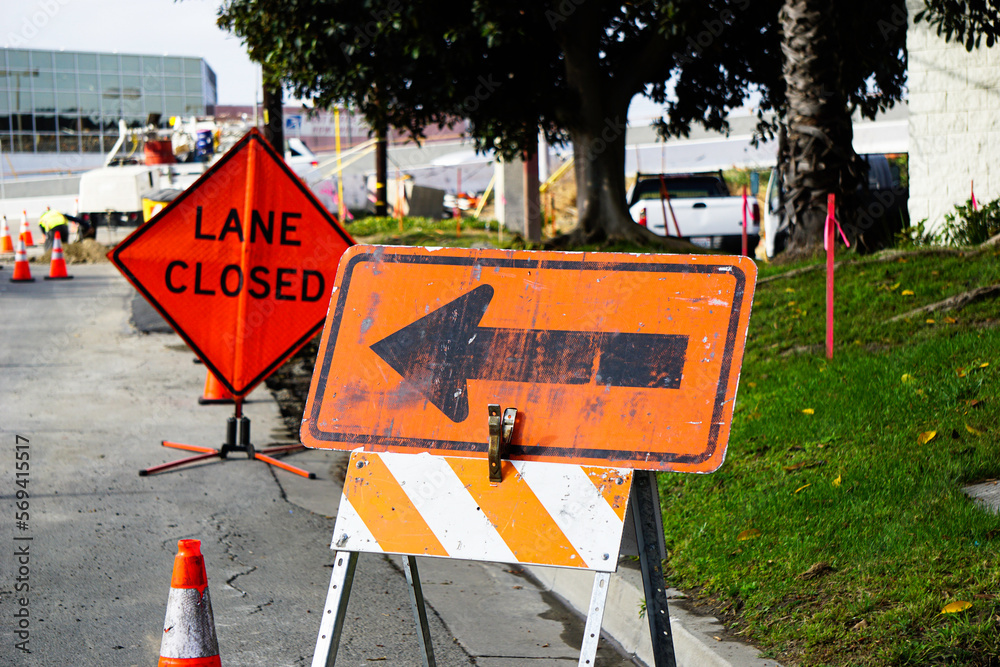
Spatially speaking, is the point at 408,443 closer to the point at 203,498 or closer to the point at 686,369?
the point at 686,369

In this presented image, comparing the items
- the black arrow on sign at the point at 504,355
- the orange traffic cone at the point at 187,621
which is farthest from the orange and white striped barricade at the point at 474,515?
the orange traffic cone at the point at 187,621

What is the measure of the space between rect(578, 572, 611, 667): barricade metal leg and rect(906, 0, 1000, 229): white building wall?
34.6 feet

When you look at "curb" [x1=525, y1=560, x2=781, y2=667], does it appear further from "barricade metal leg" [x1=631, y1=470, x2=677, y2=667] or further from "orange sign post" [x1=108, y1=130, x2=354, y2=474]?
"orange sign post" [x1=108, y1=130, x2=354, y2=474]

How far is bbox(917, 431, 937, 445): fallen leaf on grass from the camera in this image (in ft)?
17.4

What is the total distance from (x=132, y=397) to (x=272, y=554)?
15.4ft

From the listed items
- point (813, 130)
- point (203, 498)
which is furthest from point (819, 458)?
point (813, 130)

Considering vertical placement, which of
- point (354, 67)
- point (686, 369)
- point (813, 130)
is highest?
point (354, 67)

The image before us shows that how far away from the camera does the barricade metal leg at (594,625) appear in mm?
2527

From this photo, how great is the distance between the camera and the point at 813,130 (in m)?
10.3

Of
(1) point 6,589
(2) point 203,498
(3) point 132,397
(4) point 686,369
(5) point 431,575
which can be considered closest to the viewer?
(4) point 686,369

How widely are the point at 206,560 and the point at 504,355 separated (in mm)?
3132

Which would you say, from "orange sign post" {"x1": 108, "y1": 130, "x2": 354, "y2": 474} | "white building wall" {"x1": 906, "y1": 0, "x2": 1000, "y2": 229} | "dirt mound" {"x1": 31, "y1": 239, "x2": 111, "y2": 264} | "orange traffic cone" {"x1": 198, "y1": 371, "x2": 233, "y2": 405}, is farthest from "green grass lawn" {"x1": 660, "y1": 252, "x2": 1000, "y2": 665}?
"dirt mound" {"x1": 31, "y1": 239, "x2": 111, "y2": 264}

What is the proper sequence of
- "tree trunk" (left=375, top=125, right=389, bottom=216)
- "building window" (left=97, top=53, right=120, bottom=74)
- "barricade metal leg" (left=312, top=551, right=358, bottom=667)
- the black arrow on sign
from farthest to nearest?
"building window" (left=97, top=53, right=120, bottom=74), "tree trunk" (left=375, top=125, right=389, bottom=216), the black arrow on sign, "barricade metal leg" (left=312, top=551, right=358, bottom=667)

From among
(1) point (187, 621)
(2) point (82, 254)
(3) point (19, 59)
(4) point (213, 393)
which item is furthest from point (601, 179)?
(3) point (19, 59)
